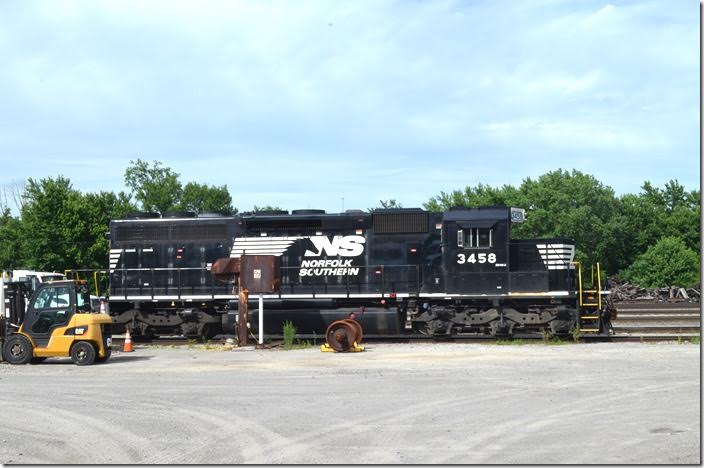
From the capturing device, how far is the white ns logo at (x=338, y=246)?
23.2 m

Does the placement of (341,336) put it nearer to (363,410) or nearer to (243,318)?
(243,318)

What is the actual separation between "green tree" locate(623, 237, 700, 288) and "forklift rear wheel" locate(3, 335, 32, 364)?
3938 centimetres

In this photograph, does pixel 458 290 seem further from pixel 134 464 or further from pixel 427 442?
pixel 134 464

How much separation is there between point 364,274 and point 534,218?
38234mm

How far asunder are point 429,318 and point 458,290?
116 cm

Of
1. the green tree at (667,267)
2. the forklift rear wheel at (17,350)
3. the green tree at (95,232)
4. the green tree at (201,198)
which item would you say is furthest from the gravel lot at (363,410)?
the green tree at (201,198)

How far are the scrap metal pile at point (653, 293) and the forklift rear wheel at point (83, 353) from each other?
28197 millimetres

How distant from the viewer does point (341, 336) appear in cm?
2025

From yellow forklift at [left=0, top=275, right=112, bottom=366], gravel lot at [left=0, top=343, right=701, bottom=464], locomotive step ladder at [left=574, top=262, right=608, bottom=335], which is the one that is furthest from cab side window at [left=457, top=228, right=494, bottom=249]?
yellow forklift at [left=0, top=275, right=112, bottom=366]

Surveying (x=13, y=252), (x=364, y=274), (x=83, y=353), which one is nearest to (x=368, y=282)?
(x=364, y=274)

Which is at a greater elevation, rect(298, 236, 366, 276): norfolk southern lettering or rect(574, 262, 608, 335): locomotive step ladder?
rect(298, 236, 366, 276): norfolk southern lettering

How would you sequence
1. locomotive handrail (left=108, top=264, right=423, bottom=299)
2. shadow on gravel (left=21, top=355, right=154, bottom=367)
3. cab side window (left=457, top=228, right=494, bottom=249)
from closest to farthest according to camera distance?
shadow on gravel (left=21, top=355, right=154, bottom=367) → cab side window (left=457, top=228, right=494, bottom=249) → locomotive handrail (left=108, top=264, right=423, bottom=299)

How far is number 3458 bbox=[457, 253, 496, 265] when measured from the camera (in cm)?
2223

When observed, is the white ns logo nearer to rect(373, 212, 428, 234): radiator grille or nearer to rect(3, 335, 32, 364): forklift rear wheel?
rect(373, 212, 428, 234): radiator grille
